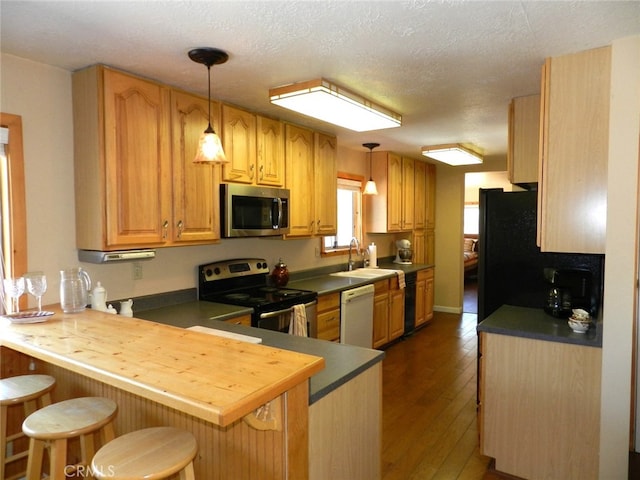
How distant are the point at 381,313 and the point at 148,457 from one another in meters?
3.47

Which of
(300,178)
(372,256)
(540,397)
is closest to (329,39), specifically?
(300,178)

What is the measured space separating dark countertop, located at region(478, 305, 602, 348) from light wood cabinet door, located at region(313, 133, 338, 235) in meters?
1.87

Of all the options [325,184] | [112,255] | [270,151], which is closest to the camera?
[112,255]

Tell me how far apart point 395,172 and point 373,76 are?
9.87 ft

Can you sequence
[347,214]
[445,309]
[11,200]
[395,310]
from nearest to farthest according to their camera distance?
[11,200] < [395,310] < [347,214] < [445,309]

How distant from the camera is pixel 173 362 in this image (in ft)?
4.80

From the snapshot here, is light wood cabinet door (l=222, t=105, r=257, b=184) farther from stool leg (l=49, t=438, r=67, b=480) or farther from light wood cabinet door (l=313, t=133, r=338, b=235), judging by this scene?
stool leg (l=49, t=438, r=67, b=480)

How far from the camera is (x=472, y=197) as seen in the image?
1060cm

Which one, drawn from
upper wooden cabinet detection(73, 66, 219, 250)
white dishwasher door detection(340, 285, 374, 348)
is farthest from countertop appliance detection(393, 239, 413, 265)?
upper wooden cabinet detection(73, 66, 219, 250)

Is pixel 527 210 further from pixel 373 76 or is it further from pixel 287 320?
pixel 287 320

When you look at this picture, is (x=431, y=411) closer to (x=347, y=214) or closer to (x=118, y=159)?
(x=347, y=214)

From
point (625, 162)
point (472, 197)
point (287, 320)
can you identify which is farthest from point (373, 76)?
point (472, 197)

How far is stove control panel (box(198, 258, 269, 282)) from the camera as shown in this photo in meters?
3.24

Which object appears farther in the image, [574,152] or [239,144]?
[239,144]
